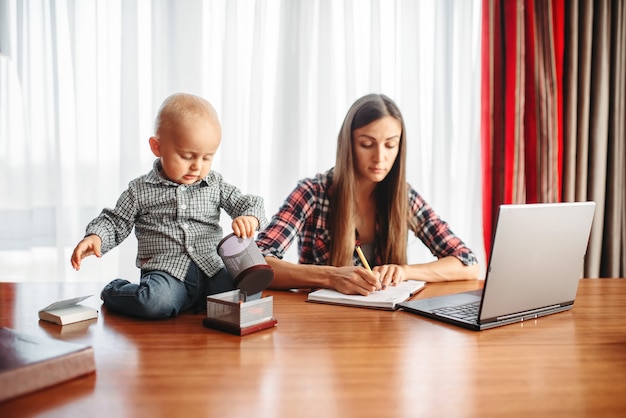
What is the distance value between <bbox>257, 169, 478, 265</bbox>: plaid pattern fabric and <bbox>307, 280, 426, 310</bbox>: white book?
1.34 ft

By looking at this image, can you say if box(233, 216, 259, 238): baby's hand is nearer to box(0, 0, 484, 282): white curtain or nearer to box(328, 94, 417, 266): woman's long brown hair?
box(328, 94, 417, 266): woman's long brown hair

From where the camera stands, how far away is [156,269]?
1.18m

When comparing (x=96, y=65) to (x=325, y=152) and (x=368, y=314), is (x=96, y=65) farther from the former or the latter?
(x=368, y=314)

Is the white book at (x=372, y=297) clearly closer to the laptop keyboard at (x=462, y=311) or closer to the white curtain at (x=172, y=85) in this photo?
the laptop keyboard at (x=462, y=311)

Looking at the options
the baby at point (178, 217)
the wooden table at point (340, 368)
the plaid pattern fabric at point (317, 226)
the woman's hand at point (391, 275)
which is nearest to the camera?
the wooden table at point (340, 368)

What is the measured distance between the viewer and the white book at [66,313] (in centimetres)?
107

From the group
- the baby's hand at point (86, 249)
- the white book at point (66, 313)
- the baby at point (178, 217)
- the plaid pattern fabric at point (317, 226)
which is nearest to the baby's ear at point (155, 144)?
the baby at point (178, 217)

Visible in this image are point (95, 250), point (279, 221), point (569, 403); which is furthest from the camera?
point (279, 221)

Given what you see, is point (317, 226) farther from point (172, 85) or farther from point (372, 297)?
point (172, 85)

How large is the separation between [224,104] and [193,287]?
1577 millimetres

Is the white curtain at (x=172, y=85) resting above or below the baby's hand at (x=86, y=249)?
above

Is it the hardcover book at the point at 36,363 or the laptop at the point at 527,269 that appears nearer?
the hardcover book at the point at 36,363

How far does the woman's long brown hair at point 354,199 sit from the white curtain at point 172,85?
32.6 inches

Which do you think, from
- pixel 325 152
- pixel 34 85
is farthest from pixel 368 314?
pixel 34 85
